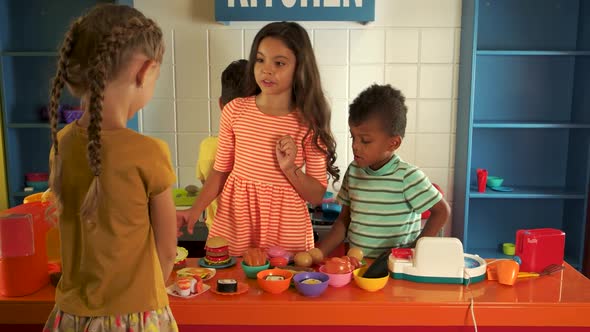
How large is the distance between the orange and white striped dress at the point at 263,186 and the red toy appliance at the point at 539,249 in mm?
584

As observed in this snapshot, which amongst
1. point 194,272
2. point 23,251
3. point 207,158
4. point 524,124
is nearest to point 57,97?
point 23,251

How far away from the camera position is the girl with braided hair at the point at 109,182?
85 cm

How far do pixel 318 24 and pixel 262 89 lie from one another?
1287 mm

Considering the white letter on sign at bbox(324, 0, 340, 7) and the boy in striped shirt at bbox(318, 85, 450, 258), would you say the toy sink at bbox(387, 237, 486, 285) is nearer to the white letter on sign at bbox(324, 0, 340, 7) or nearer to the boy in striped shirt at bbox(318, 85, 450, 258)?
the boy in striped shirt at bbox(318, 85, 450, 258)

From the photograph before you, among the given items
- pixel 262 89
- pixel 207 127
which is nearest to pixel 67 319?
pixel 262 89

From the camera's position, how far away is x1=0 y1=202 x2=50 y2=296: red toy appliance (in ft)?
3.63

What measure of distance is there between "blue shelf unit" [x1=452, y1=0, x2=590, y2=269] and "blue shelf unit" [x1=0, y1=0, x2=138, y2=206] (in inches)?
70.4

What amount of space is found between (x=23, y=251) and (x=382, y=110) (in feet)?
3.13

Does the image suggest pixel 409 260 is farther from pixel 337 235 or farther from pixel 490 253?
pixel 490 253

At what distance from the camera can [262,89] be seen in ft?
5.19

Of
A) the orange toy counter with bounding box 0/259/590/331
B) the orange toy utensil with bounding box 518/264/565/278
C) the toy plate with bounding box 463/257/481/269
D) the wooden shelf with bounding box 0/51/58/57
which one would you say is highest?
the wooden shelf with bounding box 0/51/58/57

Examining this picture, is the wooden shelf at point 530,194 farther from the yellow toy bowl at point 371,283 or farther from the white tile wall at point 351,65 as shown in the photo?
the yellow toy bowl at point 371,283

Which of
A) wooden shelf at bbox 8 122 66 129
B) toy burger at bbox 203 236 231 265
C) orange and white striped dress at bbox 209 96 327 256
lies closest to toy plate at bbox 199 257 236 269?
toy burger at bbox 203 236 231 265

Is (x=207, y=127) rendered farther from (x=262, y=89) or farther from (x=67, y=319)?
(x=67, y=319)
